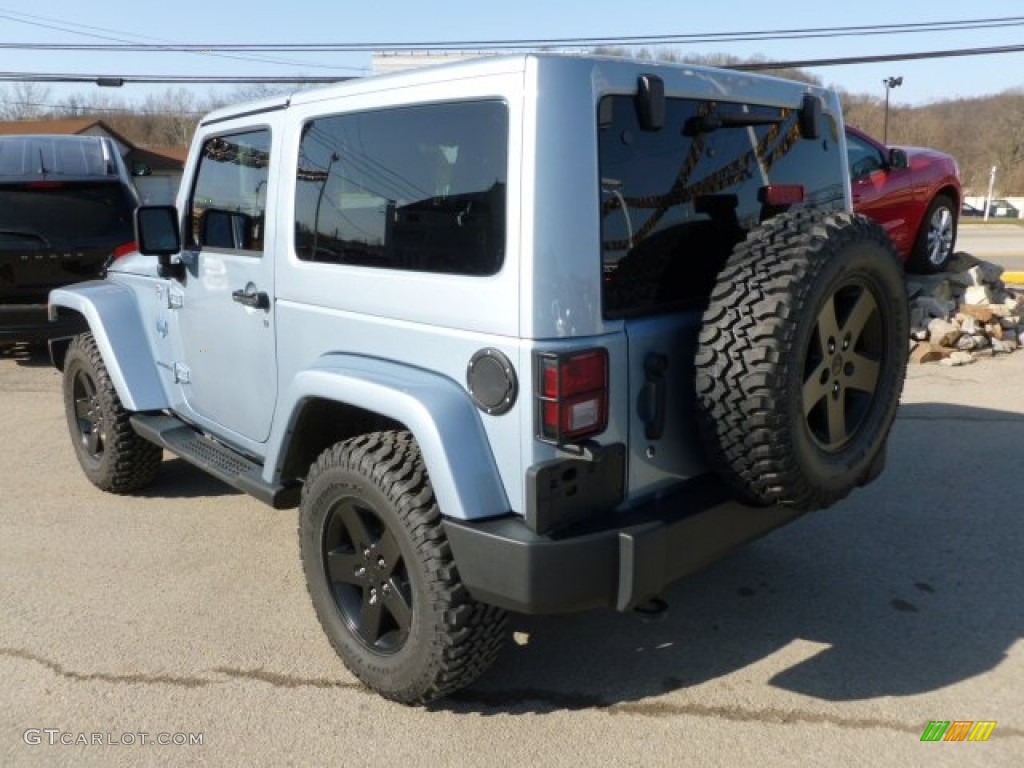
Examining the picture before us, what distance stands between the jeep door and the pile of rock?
20.2 ft

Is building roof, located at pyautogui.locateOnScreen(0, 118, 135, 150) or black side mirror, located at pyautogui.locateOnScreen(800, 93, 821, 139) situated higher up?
building roof, located at pyautogui.locateOnScreen(0, 118, 135, 150)

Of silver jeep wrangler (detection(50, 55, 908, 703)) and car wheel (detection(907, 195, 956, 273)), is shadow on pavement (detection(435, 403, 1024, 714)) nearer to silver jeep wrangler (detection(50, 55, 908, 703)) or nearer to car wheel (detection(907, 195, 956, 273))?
silver jeep wrangler (detection(50, 55, 908, 703))

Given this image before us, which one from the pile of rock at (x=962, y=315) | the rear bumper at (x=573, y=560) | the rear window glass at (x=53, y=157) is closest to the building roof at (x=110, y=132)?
the rear window glass at (x=53, y=157)

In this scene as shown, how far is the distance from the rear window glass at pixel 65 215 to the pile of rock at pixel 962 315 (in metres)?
7.36

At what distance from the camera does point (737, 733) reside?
271 cm

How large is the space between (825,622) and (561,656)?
42.5 inches

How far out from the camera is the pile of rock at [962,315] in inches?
310

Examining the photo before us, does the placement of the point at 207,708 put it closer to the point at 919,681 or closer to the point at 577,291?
the point at 577,291

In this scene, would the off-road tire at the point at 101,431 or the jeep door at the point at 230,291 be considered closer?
the jeep door at the point at 230,291

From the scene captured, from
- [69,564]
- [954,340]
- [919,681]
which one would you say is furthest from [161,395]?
[954,340]

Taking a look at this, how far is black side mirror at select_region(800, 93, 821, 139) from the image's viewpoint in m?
3.15

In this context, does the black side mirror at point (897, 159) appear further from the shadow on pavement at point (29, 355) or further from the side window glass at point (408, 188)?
the shadow on pavement at point (29, 355)

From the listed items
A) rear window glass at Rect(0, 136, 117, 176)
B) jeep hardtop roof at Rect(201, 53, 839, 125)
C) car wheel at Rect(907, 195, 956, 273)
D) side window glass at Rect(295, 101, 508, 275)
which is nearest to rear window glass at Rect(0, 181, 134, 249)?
rear window glass at Rect(0, 136, 117, 176)

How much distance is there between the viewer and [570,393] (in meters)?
2.33
